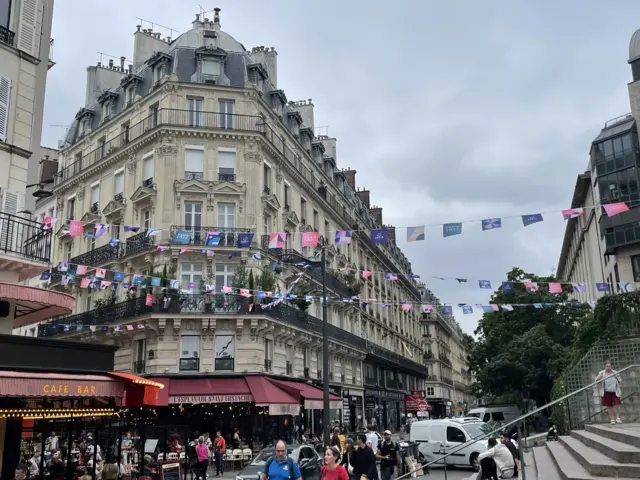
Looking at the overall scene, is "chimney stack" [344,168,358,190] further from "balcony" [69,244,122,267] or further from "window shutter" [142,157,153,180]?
"balcony" [69,244,122,267]

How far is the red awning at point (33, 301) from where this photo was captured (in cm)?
1123

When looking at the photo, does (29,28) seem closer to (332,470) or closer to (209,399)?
(332,470)

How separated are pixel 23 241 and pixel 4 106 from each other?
3.08 meters

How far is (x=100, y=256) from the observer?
2931 cm

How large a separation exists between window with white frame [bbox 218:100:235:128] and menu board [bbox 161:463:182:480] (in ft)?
56.8

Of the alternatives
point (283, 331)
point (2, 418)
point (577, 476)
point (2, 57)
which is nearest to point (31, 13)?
point (2, 57)

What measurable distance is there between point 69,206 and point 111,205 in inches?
226

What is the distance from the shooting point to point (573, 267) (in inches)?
2362

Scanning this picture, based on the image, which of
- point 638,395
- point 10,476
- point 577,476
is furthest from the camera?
point 638,395

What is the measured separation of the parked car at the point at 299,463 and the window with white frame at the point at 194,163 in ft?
50.1

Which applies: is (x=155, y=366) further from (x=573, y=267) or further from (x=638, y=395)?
(x=573, y=267)

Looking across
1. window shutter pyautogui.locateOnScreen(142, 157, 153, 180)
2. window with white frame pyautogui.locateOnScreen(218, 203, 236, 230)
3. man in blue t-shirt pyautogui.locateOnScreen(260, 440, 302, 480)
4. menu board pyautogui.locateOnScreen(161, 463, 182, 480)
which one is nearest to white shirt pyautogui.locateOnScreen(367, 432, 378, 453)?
menu board pyautogui.locateOnScreen(161, 463, 182, 480)

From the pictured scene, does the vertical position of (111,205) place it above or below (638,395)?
above

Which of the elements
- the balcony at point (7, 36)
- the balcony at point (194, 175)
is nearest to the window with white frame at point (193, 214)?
the balcony at point (194, 175)
